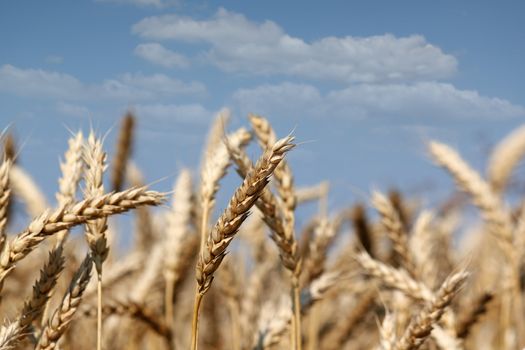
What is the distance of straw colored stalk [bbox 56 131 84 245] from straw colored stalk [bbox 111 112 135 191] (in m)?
1.94

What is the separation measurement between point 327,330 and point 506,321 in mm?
1024

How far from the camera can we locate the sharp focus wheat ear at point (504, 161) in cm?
570

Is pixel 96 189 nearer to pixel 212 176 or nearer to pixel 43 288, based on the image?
pixel 43 288

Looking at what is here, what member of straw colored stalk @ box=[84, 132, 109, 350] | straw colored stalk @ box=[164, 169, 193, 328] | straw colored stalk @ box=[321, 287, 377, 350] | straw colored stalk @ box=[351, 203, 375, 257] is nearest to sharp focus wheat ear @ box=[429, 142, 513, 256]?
straw colored stalk @ box=[351, 203, 375, 257]

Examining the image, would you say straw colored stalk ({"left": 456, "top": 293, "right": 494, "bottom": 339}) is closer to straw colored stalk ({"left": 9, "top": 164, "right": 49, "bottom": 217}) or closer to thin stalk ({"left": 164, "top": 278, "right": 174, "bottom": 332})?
thin stalk ({"left": 164, "top": 278, "right": 174, "bottom": 332})

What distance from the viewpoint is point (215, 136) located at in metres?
4.36

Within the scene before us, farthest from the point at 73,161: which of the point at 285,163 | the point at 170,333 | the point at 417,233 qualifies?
the point at 417,233

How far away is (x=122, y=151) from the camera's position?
438 cm

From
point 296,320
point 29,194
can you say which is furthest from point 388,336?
point 29,194

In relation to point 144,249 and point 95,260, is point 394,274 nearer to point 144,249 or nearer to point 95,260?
point 95,260

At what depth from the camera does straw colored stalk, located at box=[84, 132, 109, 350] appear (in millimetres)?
1948

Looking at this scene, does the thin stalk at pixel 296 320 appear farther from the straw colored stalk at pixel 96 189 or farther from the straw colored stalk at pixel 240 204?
the straw colored stalk at pixel 240 204

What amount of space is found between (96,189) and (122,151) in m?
2.49

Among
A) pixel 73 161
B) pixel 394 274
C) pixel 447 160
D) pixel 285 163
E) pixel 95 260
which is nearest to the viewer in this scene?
pixel 95 260
